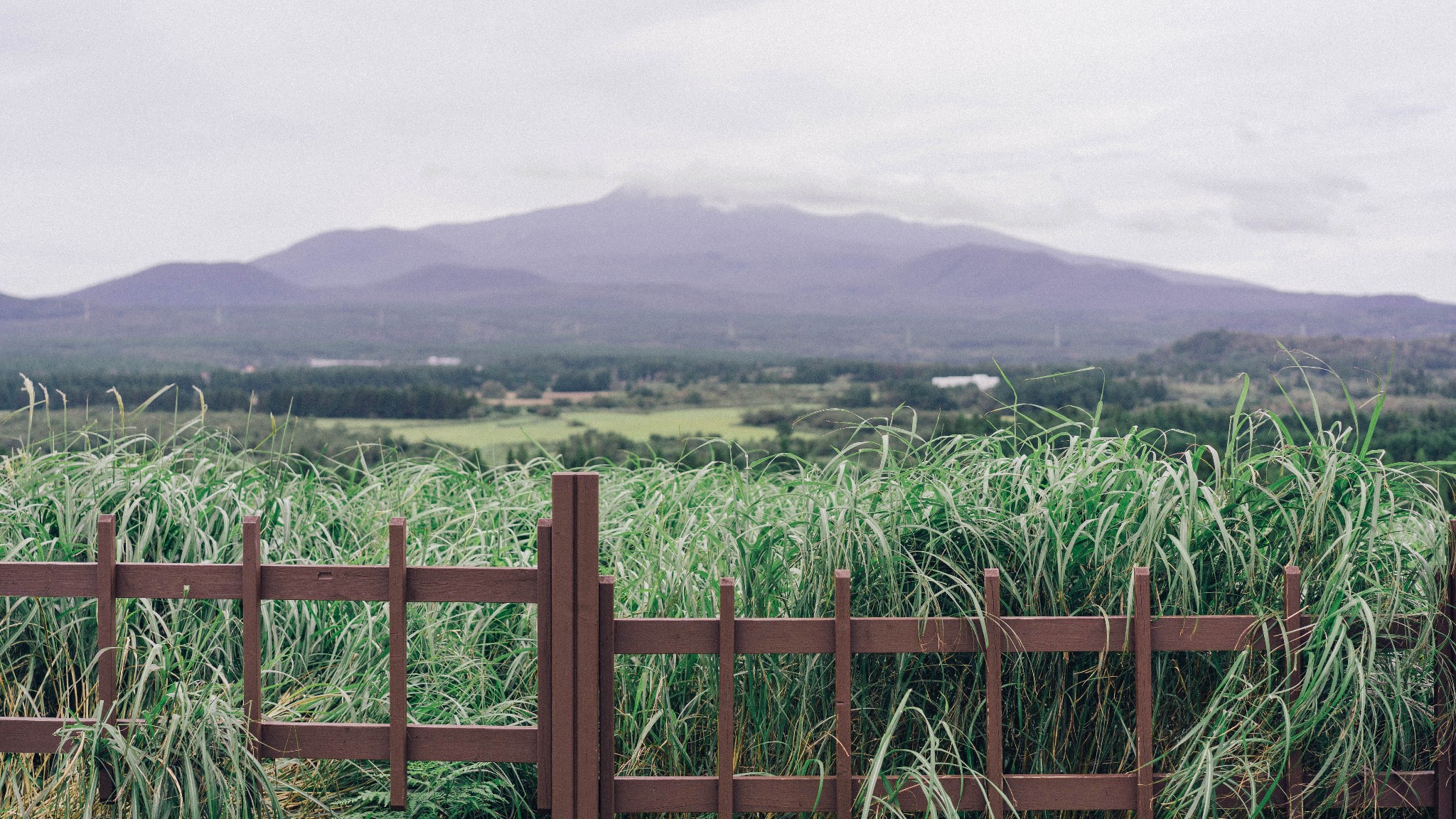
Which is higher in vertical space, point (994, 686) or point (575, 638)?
point (575, 638)

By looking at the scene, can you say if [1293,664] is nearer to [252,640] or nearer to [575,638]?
[575,638]

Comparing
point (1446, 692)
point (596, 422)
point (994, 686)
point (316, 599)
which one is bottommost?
point (596, 422)

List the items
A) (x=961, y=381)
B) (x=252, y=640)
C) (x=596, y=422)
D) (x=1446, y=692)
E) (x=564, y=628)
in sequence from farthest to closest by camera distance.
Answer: (x=961, y=381) < (x=596, y=422) < (x=1446, y=692) < (x=252, y=640) < (x=564, y=628)

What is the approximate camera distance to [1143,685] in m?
3.43

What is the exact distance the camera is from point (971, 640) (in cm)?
350

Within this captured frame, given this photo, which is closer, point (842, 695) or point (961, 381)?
point (842, 695)

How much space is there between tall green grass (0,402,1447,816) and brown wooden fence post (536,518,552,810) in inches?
13.6

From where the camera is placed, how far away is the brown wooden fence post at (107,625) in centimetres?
354

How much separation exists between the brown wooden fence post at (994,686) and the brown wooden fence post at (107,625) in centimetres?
290

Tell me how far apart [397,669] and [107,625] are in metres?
1.04

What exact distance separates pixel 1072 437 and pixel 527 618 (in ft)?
7.73

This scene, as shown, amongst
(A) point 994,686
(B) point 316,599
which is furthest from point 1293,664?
(B) point 316,599

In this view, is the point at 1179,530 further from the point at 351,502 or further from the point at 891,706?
the point at 351,502

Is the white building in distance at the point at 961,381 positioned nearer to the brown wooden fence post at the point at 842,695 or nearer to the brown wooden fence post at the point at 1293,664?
the brown wooden fence post at the point at 1293,664
